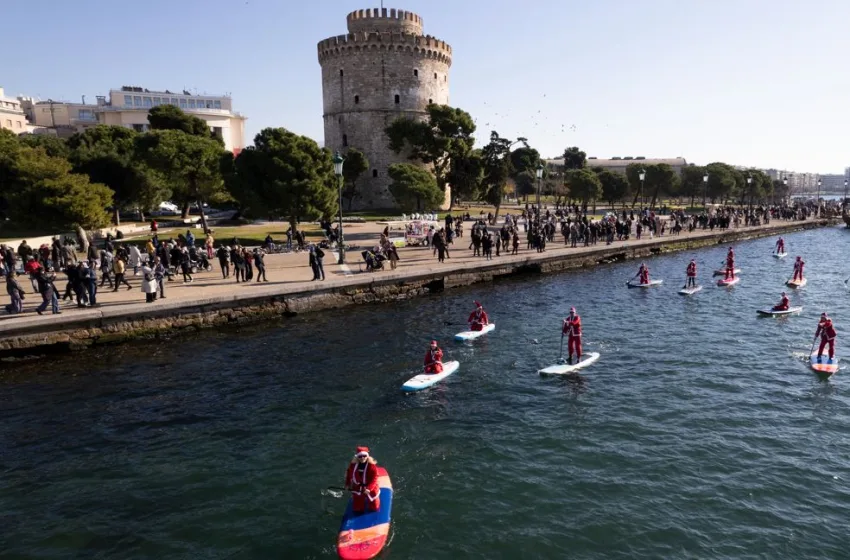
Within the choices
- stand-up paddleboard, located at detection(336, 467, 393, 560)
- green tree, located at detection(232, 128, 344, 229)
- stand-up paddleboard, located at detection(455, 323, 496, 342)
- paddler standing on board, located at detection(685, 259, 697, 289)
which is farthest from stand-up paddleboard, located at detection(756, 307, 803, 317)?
green tree, located at detection(232, 128, 344, 229)

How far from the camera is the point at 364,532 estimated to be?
31.0 ft

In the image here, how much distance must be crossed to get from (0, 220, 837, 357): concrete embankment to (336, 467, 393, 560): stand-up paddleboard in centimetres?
1487

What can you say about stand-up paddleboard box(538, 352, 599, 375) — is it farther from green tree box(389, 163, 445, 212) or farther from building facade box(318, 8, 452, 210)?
building facade box(318, 8, 452, 210)

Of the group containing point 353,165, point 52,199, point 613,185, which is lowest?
point 52,199

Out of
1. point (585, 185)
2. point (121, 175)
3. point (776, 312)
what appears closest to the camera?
point (776, 312)

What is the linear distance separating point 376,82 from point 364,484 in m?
65.7

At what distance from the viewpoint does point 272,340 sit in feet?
71.8

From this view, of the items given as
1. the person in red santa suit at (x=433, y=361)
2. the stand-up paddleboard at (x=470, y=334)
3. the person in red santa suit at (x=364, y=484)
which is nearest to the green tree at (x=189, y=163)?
the stand-up paddleboard at (x=470, y=334)

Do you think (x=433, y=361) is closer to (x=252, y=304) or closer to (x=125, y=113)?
(x=252, y=304)

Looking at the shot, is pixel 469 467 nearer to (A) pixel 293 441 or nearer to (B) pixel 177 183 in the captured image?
(A) pixel 293 441

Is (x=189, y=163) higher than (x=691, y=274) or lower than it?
higher

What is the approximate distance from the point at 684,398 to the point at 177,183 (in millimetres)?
41603

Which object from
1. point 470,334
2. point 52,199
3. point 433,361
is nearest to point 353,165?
point 52,199

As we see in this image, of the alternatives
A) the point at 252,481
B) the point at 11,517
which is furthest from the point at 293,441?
the point at 11,517
